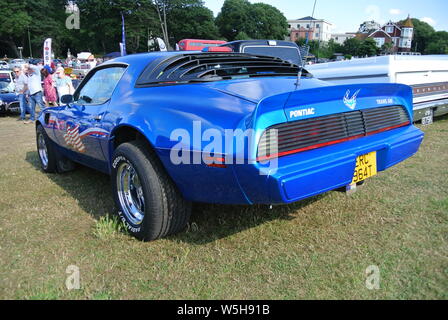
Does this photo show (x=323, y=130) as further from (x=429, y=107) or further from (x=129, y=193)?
(x=429, y=107)

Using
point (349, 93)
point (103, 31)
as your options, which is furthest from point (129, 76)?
point (103, 31)

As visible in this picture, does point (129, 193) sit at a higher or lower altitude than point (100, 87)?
lower

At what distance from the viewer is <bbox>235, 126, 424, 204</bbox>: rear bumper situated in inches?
76.5

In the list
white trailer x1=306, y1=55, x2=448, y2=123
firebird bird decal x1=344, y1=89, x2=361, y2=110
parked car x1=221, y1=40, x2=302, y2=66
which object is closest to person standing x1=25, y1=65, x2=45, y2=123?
parked car x1=221, y1=40, x2=302, y2=66

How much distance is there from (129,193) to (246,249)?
3.45 feet

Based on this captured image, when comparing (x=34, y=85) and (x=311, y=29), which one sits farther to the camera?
(x=34, y=85)

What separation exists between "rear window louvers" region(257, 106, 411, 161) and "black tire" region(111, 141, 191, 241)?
804 millimetres

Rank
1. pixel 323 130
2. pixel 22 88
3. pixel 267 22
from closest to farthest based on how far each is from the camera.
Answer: pixel 323 130 → pixel 22 88 → pixel 267 22

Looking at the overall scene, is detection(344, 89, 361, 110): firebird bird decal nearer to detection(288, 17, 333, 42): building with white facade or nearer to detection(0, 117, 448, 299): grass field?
detection(288, 17, 333, 42): building with white facade

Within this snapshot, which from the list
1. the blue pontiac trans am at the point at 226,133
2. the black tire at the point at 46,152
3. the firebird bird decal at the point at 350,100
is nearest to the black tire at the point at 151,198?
the blue pontiac trans am at the point at 226,133

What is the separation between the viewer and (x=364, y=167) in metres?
2.42

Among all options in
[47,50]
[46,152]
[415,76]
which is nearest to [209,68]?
[46,152]

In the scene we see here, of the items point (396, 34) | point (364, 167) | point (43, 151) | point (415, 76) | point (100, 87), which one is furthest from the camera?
point (396, 34)

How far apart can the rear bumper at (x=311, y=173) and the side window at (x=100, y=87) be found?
1803 mm
